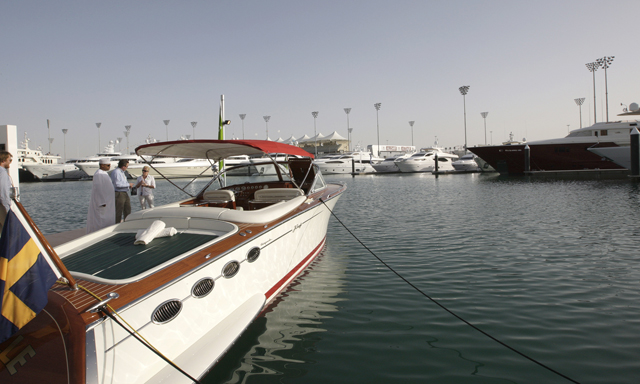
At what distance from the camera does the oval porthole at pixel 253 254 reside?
421cm

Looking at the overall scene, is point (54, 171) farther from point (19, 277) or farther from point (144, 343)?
point (144, 343)

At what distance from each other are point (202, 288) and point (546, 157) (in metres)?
37.7

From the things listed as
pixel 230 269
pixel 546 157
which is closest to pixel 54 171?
pixel 546 157

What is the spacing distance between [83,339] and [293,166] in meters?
6.88

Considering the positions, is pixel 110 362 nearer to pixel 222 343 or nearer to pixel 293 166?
pixel 222 343

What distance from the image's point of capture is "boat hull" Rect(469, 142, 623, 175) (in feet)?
107

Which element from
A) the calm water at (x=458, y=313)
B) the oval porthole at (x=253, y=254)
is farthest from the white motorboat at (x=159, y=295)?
the calm water at (x=458, y=313)

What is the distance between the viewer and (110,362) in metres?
2.47

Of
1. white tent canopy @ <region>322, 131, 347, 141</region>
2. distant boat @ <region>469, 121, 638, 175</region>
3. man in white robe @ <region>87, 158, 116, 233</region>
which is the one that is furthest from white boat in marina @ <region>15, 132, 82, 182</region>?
man in white robe @ <region>87, 158, 116, 233</region>

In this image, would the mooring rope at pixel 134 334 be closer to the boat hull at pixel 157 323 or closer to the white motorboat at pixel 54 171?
the boat hull at pixel 157 323

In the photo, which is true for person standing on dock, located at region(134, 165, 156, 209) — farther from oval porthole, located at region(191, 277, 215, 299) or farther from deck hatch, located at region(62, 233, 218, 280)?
oval porthole, located at region(191, 277, 215, 299)

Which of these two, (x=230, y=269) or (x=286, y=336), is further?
(x=286, y=336)

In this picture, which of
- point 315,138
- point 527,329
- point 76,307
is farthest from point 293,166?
point 315,138

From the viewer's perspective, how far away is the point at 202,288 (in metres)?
3.38
